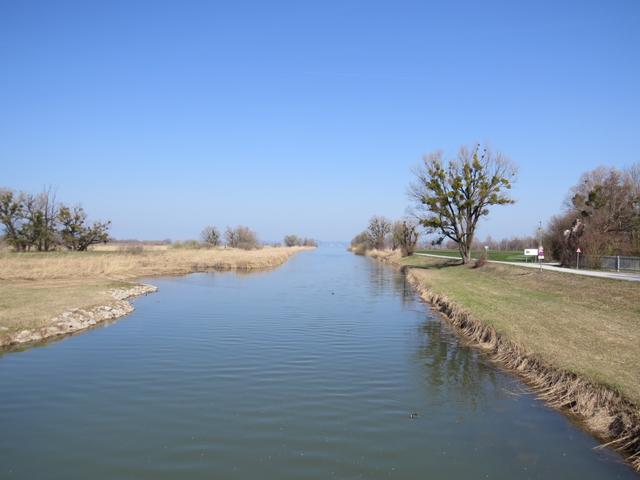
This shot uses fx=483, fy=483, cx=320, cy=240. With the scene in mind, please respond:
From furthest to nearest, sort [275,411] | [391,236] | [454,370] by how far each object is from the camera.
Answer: [391,236]
[454,370]
[275,411]

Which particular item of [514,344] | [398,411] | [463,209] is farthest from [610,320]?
[463,209]

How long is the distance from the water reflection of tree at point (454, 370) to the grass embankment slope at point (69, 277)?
12.6 metres

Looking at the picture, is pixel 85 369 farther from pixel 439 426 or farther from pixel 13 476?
pixel 439 426

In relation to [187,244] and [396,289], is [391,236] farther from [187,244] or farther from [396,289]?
[396,289]

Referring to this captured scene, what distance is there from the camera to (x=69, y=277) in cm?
3072

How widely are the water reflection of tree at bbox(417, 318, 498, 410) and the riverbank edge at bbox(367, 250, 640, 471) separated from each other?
62cm

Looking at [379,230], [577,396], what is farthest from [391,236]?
[577,396]

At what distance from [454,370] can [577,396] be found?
11.9 feet

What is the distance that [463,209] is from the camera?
42.5 meters

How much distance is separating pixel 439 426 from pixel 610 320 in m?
10.2

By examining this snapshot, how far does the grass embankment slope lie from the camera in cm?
1718

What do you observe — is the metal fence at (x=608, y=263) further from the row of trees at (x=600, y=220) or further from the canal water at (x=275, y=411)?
the canal water at (x=275, y=411)

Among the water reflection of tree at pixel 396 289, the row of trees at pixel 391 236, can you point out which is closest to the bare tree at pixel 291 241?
the row of trees at pixel 391 236

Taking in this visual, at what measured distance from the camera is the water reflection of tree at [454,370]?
426 inches
